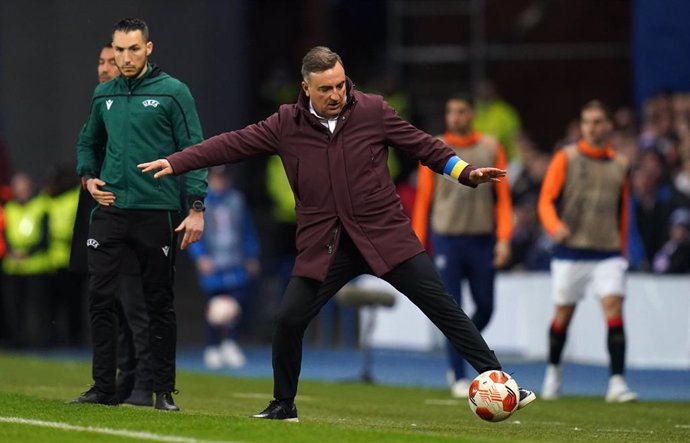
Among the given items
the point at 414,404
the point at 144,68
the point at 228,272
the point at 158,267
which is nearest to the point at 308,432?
the point at 158,267

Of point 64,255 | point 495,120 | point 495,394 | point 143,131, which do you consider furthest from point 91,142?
point 495,120

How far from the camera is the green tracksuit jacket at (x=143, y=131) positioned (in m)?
11.8

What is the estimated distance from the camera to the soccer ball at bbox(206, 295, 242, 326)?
21.2m

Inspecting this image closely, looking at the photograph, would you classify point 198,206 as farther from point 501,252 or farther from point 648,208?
point 648,208

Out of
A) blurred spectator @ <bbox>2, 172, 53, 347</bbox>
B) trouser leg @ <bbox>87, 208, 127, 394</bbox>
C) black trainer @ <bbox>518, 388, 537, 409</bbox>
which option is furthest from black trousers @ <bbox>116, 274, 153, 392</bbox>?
blurred spectator @ <bbox>2, 172, 53, 347</bbox>

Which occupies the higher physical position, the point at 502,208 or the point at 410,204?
the point at 410,204

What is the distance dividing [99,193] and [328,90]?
191 centimetres

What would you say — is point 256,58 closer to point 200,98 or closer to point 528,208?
point 200,98

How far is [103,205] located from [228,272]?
400 inches

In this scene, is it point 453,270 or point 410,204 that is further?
point 410,204

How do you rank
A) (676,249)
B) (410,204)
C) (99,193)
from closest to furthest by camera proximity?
1. (99,193)
2. (676,249)
3. (410,204)

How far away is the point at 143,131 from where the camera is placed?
11766mm

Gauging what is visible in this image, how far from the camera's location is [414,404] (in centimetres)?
1491

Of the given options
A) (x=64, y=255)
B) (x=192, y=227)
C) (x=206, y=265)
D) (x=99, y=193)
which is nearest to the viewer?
(x=192, y=227)
